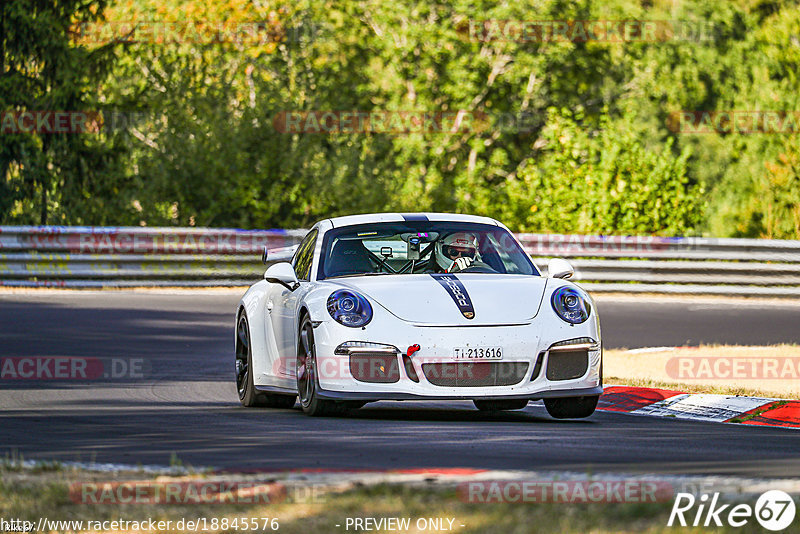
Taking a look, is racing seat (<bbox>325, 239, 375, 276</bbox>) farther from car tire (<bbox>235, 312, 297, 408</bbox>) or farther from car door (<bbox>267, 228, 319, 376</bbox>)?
car tire (<bbox>235, 312, 297, 408</bbox>)

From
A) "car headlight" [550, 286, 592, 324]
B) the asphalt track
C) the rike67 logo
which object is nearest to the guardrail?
the asphalt track

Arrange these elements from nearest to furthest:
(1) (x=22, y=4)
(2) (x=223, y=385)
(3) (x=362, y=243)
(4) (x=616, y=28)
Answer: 1. (3) (x=362, y=243)
2. (2) (x=223, y=385)
3. (1) (x=22, y=4)
4. (4) (x=616, y=28)

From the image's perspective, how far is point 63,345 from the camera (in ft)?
52.7

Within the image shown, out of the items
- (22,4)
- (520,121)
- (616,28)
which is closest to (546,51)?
(520,121)

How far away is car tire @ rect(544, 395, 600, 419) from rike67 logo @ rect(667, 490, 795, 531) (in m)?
4.13

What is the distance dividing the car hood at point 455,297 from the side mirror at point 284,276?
1.72ft

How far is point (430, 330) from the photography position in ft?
31.6

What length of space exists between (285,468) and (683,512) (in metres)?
2.27

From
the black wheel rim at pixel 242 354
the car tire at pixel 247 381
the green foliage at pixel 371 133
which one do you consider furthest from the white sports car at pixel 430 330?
the green foliage at pixel 371 133

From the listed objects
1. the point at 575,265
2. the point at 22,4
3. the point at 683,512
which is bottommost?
the point at 575,265

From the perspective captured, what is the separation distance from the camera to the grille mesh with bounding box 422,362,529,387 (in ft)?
31.6

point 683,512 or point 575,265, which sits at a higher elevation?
point 683,512

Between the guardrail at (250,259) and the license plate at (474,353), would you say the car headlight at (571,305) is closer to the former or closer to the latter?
the license plate at (474,353)

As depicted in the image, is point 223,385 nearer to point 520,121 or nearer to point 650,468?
point 650,468
